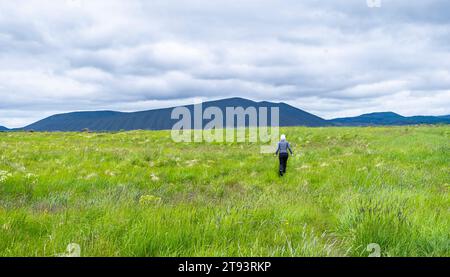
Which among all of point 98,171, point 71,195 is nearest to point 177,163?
point 98,171

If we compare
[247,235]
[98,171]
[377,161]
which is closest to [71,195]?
[98,171]

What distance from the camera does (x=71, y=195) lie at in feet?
31.4

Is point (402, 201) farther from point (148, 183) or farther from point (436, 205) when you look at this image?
point (148, 183)

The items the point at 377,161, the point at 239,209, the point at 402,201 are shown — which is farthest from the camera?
the point at 377,161

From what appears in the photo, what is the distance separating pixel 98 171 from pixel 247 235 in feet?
33.5

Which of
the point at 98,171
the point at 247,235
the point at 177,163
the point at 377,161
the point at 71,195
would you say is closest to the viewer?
the point at 247,235

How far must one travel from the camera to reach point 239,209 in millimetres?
6336

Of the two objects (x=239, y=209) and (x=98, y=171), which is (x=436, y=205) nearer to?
(x=239, y=209)

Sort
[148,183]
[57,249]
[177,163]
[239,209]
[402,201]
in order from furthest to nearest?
[177,163] → [148,183] → [402,201] → [239,209] → [57,249]

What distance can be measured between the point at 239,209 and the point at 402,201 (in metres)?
3.54
